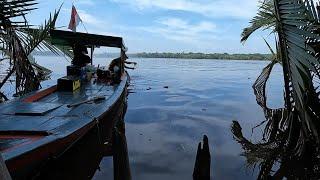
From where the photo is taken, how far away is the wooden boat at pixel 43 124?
18.8 feet

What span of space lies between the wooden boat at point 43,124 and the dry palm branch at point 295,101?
158 inches

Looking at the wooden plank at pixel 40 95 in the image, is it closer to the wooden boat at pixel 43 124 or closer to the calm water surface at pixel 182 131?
the wooden boat at pixel 43 124

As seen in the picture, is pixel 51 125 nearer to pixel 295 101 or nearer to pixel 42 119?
pixel 42 119

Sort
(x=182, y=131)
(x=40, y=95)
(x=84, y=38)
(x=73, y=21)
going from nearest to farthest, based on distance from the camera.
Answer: (x=40, y=95) → (x=182, y=131) → (x=84, y=38) → (x=73, y=21)

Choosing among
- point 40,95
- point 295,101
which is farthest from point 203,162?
point 40,95

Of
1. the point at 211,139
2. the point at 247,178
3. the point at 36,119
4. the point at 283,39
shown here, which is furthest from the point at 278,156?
the point at 36,119

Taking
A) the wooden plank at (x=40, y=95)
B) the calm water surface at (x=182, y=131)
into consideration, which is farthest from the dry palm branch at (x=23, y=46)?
the calm water surface at (x=182, y=131)

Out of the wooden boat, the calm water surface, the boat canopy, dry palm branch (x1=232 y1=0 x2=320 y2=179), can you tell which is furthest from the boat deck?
dry palm branch (x1=232 y1=0 x2=320 y2=179)

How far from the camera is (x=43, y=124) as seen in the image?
24.8 feet

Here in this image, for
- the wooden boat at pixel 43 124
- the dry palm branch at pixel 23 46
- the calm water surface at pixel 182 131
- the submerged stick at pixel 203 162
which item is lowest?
the calm water surface at pixel 182 131

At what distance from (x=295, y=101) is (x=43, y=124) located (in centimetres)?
473

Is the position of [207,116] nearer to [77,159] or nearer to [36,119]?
[77,159]

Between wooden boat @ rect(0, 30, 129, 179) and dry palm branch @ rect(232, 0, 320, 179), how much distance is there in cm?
401

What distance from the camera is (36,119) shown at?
313 inches
